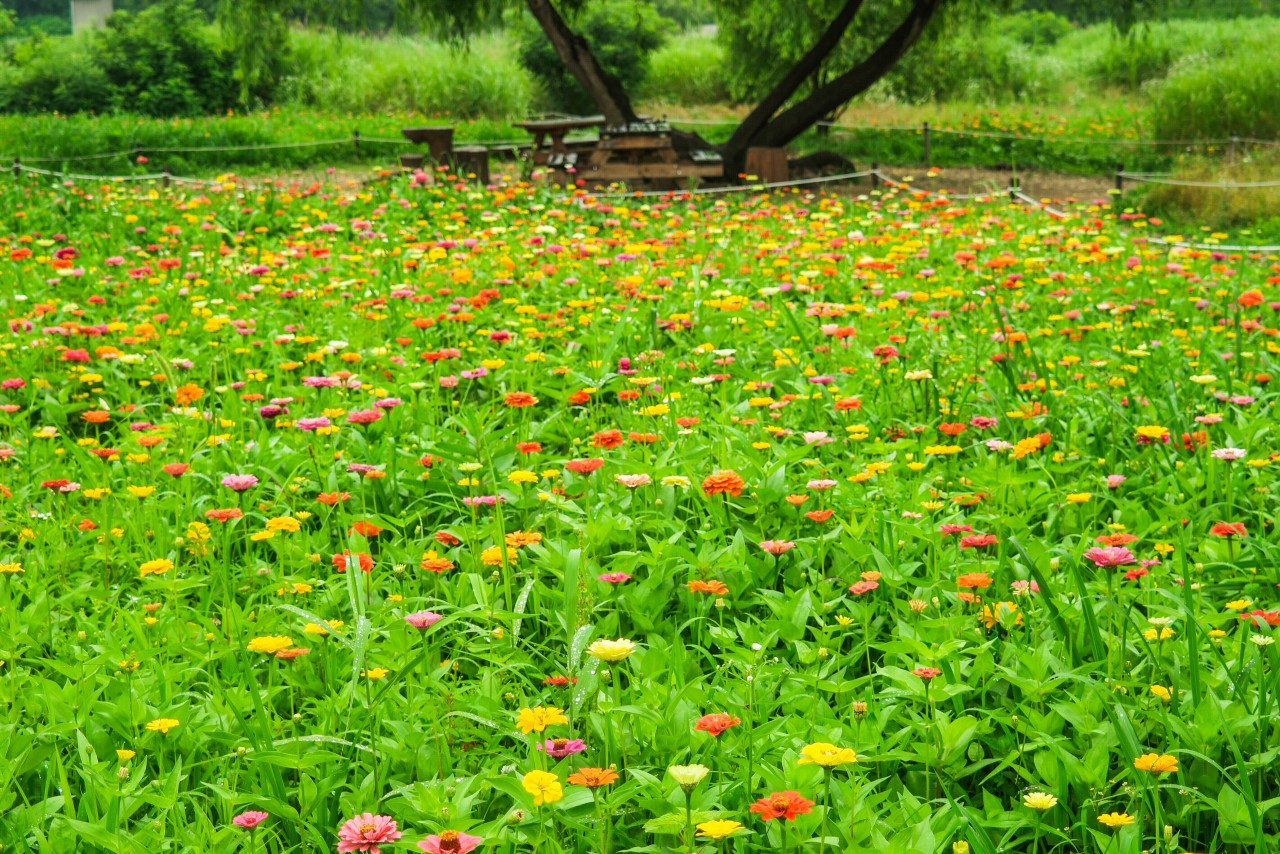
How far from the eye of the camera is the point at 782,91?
49.3 feet

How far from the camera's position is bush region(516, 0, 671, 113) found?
2508 cm

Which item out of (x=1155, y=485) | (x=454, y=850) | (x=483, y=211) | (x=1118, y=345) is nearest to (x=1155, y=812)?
→ (x=454, y=850)

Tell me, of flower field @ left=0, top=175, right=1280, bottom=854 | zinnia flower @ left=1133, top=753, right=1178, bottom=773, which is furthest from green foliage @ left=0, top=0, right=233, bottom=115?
zinnia flower @ left=1133, top=753, right=1178, bottom=773

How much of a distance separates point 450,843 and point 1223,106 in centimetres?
1744

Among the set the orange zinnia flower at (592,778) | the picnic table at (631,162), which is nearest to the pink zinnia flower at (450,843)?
the orange zinnia flower at (592,778)

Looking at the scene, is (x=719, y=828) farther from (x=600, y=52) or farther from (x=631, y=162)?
(x=600, y=52)

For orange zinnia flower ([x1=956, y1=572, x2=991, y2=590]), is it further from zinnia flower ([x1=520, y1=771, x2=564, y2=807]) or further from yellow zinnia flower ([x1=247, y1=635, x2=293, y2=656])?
yellow zinnia flower ([x1=247, y1=635, x2=293, y2=656])

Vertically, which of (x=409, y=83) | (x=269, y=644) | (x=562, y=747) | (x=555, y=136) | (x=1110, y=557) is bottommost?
(x=562, y=747)

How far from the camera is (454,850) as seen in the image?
1.76 m

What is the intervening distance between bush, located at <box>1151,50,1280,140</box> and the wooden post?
661cm

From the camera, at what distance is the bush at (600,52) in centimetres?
2508

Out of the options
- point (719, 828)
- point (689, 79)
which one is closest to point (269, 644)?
point (719, 828)

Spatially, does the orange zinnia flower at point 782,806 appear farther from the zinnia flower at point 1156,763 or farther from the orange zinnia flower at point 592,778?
the zinnia flower at point 1156,763

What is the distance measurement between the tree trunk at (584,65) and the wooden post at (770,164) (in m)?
2.02
